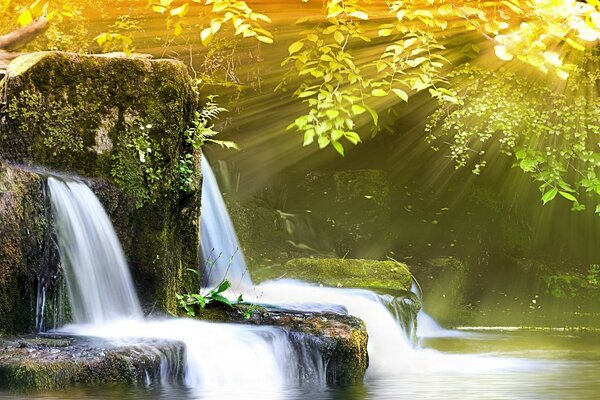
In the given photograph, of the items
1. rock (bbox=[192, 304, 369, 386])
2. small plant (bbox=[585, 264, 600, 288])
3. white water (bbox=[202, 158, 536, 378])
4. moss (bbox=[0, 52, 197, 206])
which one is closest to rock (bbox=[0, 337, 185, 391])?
Result: rock (bbox=[192, 304, 369, 386])

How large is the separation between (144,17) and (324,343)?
7.69 metres

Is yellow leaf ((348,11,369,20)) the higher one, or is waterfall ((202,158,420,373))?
yellow leaf ((348,11,369,20))

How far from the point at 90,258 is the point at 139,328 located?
0.70 meters

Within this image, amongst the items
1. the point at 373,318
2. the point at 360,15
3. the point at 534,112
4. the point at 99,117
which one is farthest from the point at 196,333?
the point at 534,112

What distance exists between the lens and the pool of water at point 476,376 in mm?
5201

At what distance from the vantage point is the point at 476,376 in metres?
7.05

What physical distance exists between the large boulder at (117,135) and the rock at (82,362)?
148 cm

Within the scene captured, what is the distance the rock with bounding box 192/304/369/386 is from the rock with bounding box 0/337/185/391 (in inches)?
42.6

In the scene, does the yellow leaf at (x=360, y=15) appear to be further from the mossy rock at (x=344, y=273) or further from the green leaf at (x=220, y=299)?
the mossy rock at (x=344, y=273)

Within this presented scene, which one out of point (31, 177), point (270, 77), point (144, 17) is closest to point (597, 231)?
point (270, 77)

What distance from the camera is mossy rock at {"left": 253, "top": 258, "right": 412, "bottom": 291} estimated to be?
33.5 ft

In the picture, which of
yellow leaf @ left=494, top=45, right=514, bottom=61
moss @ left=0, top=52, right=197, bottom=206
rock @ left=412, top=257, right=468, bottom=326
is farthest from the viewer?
rock @ left=412, top=257, right=468, bottom=326

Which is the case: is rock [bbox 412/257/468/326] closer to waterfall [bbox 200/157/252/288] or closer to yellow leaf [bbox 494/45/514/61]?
waterfall [bbox 200/157/252/288]

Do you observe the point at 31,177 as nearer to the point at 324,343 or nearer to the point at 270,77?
the point at 324,343
